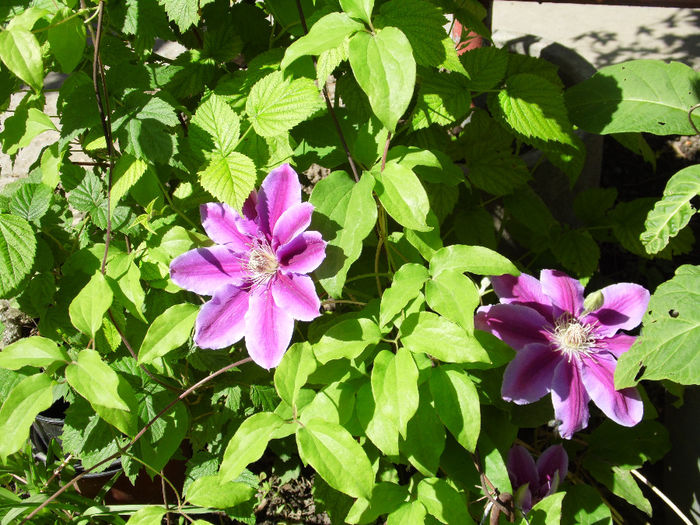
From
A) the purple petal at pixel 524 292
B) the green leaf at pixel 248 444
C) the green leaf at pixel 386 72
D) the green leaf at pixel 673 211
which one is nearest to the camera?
the green leaf at pixel 386 72

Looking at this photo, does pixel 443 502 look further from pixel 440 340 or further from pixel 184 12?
pixel 184 12

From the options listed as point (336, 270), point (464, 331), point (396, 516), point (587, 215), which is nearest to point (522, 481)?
point (396, 516)

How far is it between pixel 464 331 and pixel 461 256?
3.9 inches

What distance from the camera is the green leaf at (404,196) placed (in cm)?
75

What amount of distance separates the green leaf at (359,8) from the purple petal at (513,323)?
45cm

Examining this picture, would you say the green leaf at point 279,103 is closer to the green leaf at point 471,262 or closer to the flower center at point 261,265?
the flower center at point 261,265

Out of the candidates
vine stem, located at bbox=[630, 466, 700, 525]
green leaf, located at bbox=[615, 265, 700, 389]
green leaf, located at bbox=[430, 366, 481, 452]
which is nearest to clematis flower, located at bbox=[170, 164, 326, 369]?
green leaf, located at bbox=[430, 366, 481, 452]

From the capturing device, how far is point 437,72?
103 cm

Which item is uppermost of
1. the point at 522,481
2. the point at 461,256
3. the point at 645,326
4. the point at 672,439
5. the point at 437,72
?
the point at 437,72

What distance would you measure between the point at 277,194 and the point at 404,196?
18 centimetres

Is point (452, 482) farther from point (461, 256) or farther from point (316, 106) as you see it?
point (316, 106)

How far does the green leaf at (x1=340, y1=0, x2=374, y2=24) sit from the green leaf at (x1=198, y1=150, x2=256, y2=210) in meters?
0.26

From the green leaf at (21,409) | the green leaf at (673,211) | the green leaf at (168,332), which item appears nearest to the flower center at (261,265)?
the green leaf at (168,332)

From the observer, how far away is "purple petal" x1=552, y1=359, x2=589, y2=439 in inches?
35.1
